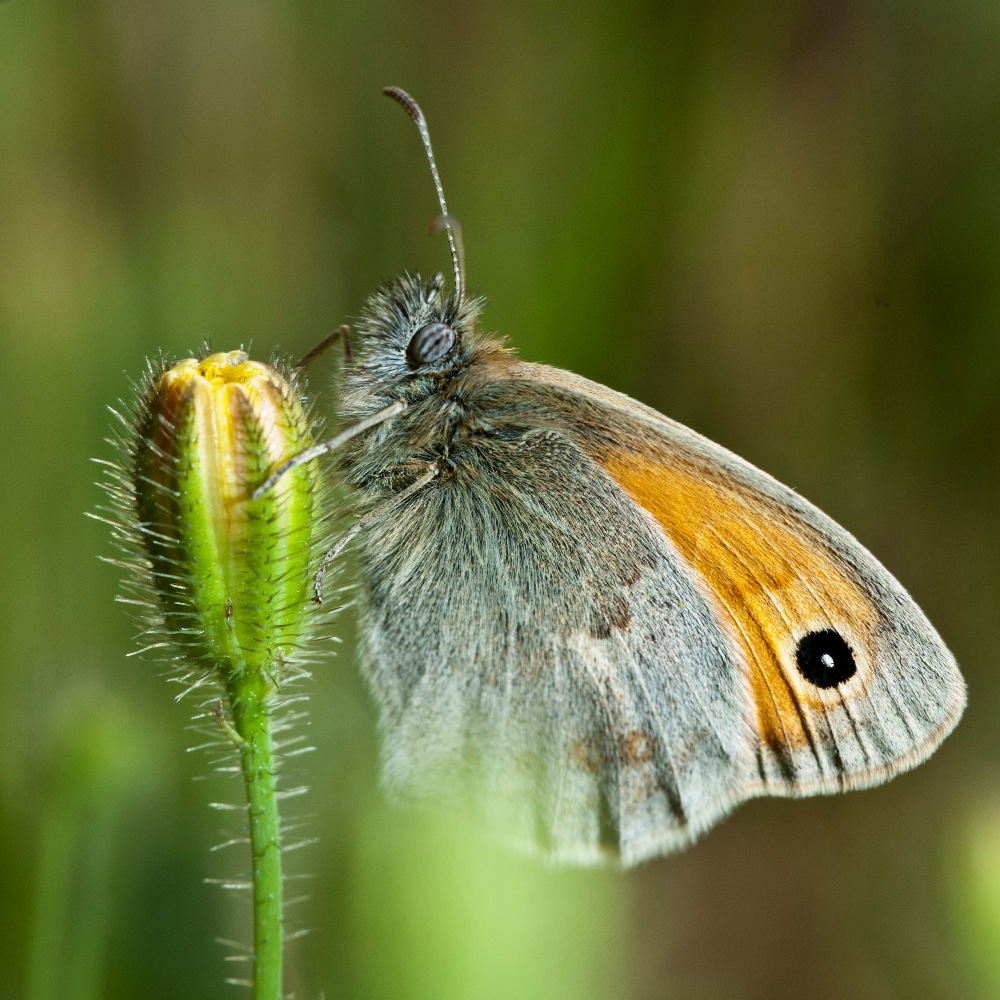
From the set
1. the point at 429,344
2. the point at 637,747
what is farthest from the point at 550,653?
the point at 429,344

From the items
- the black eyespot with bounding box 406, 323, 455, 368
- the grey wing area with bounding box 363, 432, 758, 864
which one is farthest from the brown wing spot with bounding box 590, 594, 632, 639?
the black eyespot with bounding box 406, 323, 455, 368

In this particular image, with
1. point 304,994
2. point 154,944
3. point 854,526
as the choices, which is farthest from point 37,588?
point 854,526

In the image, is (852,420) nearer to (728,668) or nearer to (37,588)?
(728,668)

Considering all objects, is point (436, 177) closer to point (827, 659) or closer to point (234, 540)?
point (234, 540)

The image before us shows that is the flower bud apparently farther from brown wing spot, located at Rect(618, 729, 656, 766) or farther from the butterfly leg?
brown wing spot, located at Rect(618, 729, 656, 766)

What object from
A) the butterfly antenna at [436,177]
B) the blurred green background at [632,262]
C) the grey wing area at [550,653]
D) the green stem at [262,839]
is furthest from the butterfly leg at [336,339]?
the green stem at [262,839]

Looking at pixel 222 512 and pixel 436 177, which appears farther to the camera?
pixel 436 177

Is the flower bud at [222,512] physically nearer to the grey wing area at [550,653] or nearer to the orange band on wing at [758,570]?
the grey wing area at [550,653]
